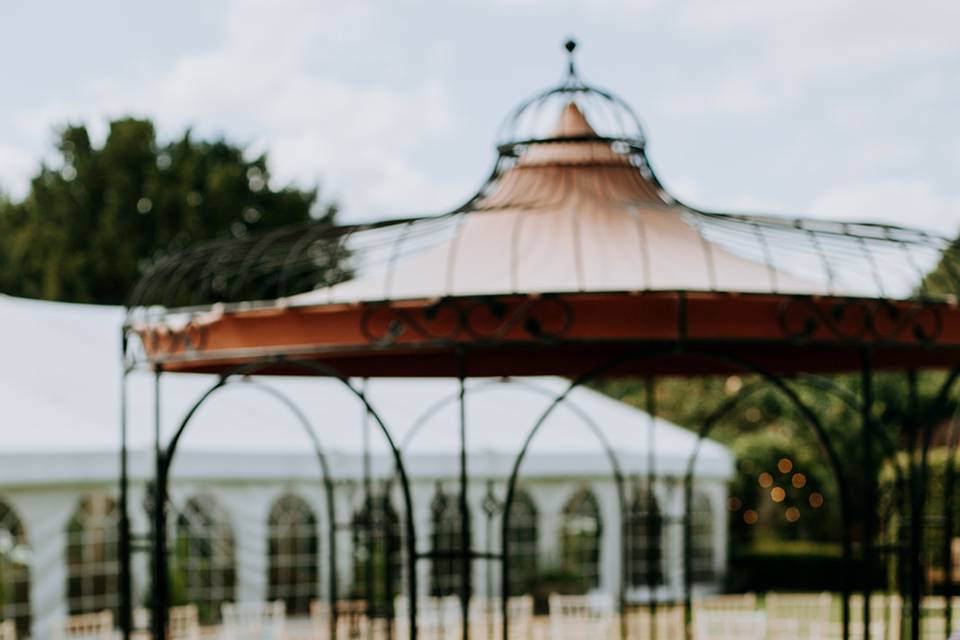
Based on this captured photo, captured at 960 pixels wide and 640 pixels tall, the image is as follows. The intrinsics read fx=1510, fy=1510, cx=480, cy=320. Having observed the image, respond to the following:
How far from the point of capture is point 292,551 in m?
17.3

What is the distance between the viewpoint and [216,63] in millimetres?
38188

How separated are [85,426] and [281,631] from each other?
318cm

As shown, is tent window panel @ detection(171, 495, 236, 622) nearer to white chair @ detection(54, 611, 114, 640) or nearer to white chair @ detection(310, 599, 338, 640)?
white chair @ detection(54, 611, 114, 640)

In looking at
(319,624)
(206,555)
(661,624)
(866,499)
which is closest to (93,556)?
(206,555)

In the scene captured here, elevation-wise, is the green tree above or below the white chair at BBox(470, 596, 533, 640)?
above

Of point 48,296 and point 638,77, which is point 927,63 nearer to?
point 638,77

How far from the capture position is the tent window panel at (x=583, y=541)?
19.2 metres

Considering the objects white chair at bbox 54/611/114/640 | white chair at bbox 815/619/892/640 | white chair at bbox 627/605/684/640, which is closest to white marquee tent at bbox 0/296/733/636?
white chair at bbox 54/611/114/640

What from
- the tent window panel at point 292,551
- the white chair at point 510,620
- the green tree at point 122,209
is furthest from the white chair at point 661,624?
the green tree at point 122,209

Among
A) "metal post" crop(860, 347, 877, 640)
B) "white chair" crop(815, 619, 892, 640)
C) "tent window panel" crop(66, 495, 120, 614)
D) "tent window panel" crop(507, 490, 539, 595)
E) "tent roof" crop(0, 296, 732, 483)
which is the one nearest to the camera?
"metal post" crop(860, 347, 877, 640)

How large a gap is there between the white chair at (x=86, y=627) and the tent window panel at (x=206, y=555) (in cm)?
108

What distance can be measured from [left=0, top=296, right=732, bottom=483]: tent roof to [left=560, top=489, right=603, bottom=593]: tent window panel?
1.32 metres

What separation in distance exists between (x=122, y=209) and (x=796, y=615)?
742 inches

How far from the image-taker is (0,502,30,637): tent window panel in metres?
14.4
